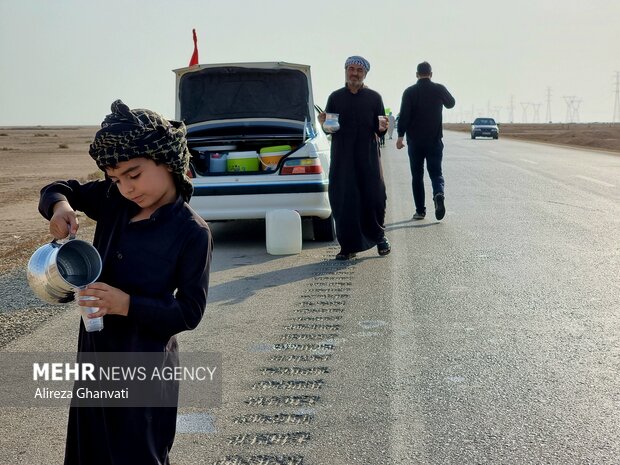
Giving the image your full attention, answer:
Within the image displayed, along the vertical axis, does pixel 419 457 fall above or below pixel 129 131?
below

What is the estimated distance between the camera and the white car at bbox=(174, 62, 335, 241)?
10.0 meters

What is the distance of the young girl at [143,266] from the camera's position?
→ 2797 millimetres

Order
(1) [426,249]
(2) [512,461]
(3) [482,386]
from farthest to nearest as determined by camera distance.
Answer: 1. (1) [426,249]
2. (3) [482,386]
3. (2) [512,461]

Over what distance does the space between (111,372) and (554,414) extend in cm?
252

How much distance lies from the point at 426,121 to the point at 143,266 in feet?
30.9

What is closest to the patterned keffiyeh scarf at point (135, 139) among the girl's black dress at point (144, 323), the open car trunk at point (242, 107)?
the girl's black dress at point (144, 323)

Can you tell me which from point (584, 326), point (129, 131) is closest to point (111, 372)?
point (129, 131)

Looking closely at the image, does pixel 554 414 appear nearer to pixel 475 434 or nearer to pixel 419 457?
pixel 475 434

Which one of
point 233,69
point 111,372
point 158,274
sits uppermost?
point 233,69

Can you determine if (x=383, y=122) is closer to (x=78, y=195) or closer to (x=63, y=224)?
(x=78, y=195)

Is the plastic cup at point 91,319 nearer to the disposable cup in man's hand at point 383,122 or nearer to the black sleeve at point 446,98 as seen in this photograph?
the disposable cup in man's hand at point 383,122

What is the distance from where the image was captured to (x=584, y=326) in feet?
21.2

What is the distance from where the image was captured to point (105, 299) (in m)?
2.66

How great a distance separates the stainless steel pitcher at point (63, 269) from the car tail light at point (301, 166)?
24.0ft
